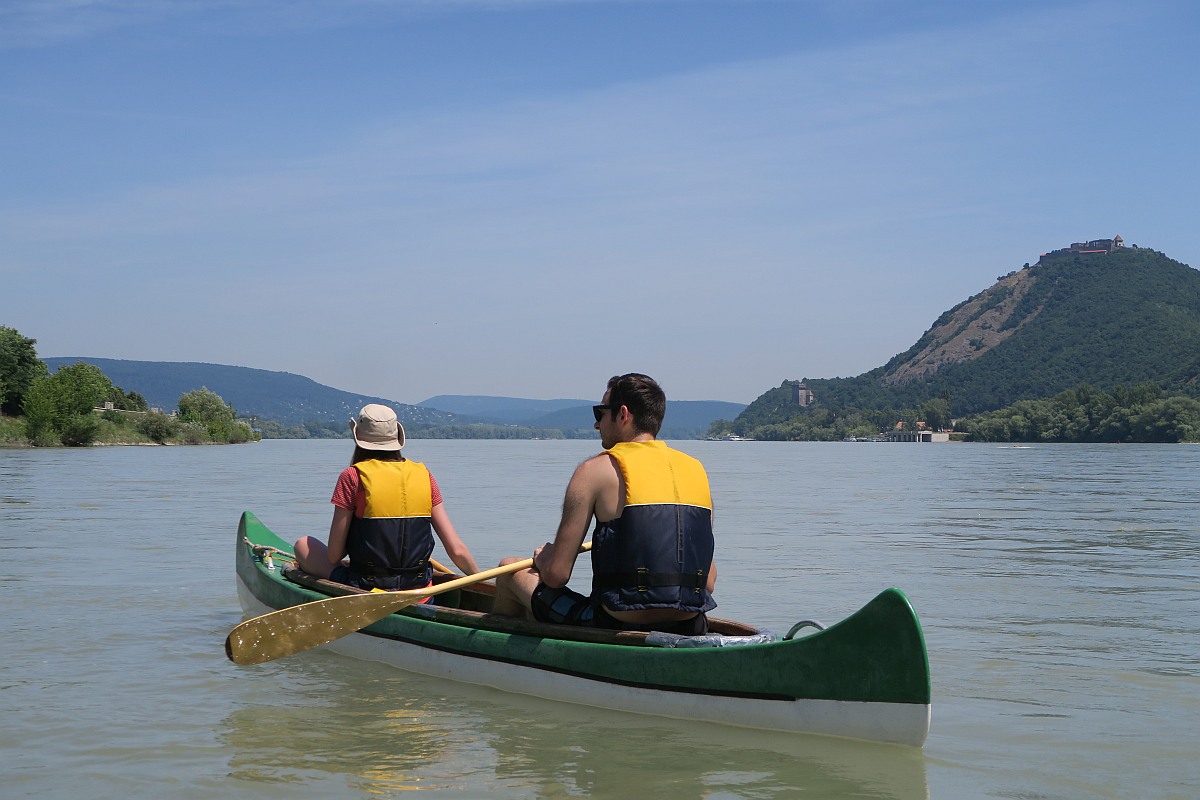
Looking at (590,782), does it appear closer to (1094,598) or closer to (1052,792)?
(1052,792)

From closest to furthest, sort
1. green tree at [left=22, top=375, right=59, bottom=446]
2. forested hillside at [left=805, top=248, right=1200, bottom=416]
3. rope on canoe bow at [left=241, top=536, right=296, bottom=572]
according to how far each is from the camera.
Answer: rope on canoe bow at [left=241, top=536, right=296, bottom=572], green tree at [left=22, top=375, right=59, bottom=446], forested hillside at [left=805, top=248, right=1200, bottom=416]

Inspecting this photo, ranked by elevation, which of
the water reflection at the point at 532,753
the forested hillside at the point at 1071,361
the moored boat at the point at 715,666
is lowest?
the water reflection at the point at 532,753

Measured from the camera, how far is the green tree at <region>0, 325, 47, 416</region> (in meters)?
74.9

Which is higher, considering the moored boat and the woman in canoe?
the woman in canoe

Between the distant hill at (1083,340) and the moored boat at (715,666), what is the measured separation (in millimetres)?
124636

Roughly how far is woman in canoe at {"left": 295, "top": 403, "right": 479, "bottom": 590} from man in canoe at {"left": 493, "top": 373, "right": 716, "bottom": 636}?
1578 mm

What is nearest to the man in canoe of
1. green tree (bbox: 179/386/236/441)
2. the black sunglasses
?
the black sunglasses

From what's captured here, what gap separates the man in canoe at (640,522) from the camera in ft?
19.3

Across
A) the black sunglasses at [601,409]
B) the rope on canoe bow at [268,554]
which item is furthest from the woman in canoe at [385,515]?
the rope on canoe bow at [268,554]

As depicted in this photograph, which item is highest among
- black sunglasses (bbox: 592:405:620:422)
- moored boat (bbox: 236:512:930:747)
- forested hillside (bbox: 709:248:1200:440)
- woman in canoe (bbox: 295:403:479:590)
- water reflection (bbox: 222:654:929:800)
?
forested hillside (bbox: 709:248:1200:440)

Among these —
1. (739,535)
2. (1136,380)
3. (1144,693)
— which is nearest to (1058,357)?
(1136,380)

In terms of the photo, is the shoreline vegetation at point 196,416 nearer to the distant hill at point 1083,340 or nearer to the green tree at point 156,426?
the green tree at point 156,426

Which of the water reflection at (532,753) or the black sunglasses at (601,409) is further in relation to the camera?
the black sunglasses at (601,409)

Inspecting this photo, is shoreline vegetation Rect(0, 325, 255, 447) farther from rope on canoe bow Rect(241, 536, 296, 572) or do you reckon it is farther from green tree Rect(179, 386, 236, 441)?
rope on canoe bow Rect(241, 536, 296, 572)
